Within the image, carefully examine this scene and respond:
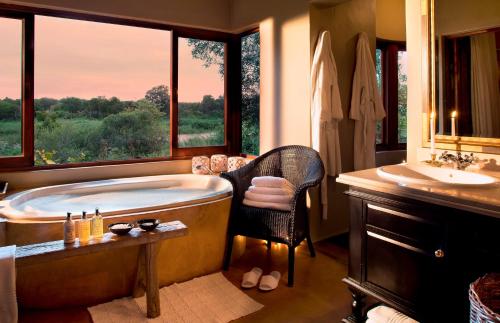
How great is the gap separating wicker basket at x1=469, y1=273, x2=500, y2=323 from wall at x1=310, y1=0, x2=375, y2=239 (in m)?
2.06

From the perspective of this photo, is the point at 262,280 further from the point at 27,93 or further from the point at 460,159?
the point at 27,93

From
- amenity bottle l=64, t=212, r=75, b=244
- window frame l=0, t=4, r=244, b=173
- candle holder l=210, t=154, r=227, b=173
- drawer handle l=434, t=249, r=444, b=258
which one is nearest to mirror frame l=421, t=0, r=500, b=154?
drawer handle l=434, t=249, r=444, b=258

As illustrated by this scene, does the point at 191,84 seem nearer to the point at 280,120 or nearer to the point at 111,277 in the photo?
the point at 280,120

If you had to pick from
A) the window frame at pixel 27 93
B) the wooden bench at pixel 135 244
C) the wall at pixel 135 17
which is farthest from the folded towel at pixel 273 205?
the window frame at pixel 27 93

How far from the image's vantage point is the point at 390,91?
14.3 ft

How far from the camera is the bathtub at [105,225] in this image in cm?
223

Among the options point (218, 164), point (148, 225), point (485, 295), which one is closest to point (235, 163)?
point (218, 164)

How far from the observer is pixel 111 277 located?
94.1 inches

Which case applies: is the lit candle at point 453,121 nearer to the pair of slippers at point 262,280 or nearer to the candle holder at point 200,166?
the pair of slippers at point 262,280

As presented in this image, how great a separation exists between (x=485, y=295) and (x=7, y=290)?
196 cm

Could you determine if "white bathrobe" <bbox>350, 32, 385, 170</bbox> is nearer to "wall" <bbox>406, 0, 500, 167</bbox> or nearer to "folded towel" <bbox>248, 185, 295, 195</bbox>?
"folded towel" <bbox>248, 185, 295, 195</bbox>

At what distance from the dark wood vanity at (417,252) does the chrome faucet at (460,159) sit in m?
0.48

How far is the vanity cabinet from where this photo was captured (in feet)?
4.75

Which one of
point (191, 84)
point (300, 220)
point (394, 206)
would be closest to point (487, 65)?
point (394, 206)
